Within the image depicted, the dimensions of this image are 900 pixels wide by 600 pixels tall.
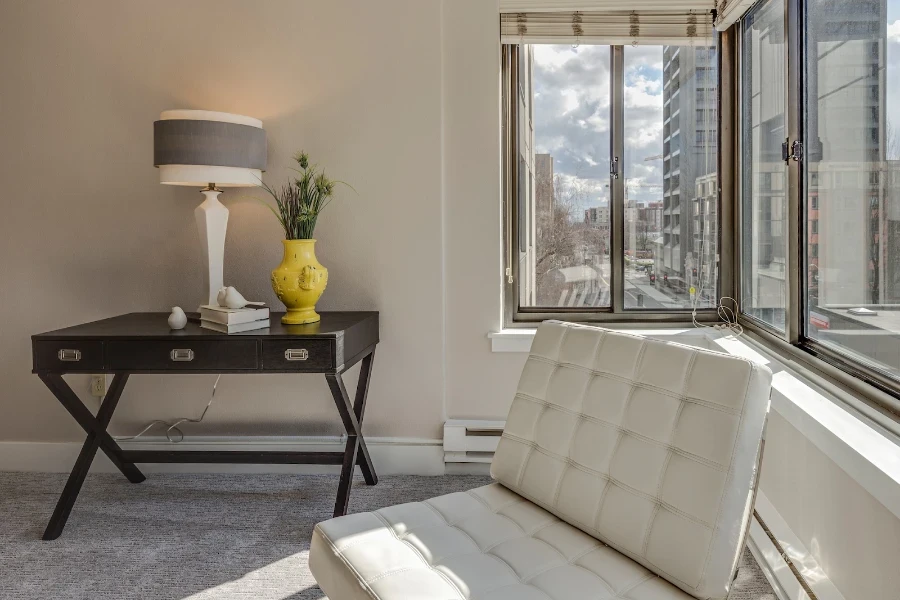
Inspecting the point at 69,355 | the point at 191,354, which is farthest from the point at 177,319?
the point at 69,355

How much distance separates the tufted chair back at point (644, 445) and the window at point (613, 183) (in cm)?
123

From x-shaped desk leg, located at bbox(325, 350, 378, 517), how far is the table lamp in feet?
2.09

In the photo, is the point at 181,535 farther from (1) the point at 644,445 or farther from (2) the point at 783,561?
(2) the point at 783,561

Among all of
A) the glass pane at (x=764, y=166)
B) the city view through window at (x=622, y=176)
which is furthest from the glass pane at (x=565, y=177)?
the glass pane at (x=764, y=166)

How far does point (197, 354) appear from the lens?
2254 millimetres

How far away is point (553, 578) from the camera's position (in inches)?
52.4

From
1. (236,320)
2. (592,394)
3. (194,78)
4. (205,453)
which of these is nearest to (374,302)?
(236,320)

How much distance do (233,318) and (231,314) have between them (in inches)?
0.6

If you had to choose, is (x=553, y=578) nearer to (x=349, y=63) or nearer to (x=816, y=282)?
(x=816, y=282)

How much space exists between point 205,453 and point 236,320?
2.01 feet

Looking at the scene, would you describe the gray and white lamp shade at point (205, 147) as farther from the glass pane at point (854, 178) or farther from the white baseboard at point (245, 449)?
Answer: the glass pane at point (854, 178)

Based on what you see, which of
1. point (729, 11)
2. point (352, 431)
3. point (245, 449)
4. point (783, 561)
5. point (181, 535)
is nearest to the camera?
point (783, 561)

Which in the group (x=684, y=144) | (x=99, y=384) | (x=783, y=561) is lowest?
(x=783, y=561)

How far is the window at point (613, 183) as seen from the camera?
9.46 feet
